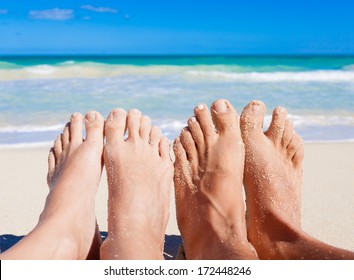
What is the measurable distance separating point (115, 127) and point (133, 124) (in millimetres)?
106

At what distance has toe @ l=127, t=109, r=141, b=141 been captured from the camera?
2.37 meters

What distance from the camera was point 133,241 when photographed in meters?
1.71

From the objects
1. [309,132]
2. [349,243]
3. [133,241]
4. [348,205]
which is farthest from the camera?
[309,132]

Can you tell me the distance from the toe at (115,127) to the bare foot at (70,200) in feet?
0.13

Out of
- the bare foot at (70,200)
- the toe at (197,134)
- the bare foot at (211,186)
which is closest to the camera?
the bare foot at (70,200)

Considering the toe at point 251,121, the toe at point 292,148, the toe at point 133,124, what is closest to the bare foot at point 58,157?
the toe at point 133,124

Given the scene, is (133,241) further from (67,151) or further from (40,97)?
(40,97)

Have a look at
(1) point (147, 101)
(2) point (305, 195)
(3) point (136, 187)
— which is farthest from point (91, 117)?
(1) point (147, 101)

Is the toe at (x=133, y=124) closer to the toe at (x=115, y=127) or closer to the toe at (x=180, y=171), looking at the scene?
the toe at (x=115, y=127)

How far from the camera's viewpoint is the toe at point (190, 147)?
2.32 m

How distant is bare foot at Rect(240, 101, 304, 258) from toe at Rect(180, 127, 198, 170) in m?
0.26

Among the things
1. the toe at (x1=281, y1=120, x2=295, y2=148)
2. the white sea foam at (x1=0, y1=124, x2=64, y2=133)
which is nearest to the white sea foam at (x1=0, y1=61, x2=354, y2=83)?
the white sea foam at (x1=0, y1=124, x2=64, y2=133)
